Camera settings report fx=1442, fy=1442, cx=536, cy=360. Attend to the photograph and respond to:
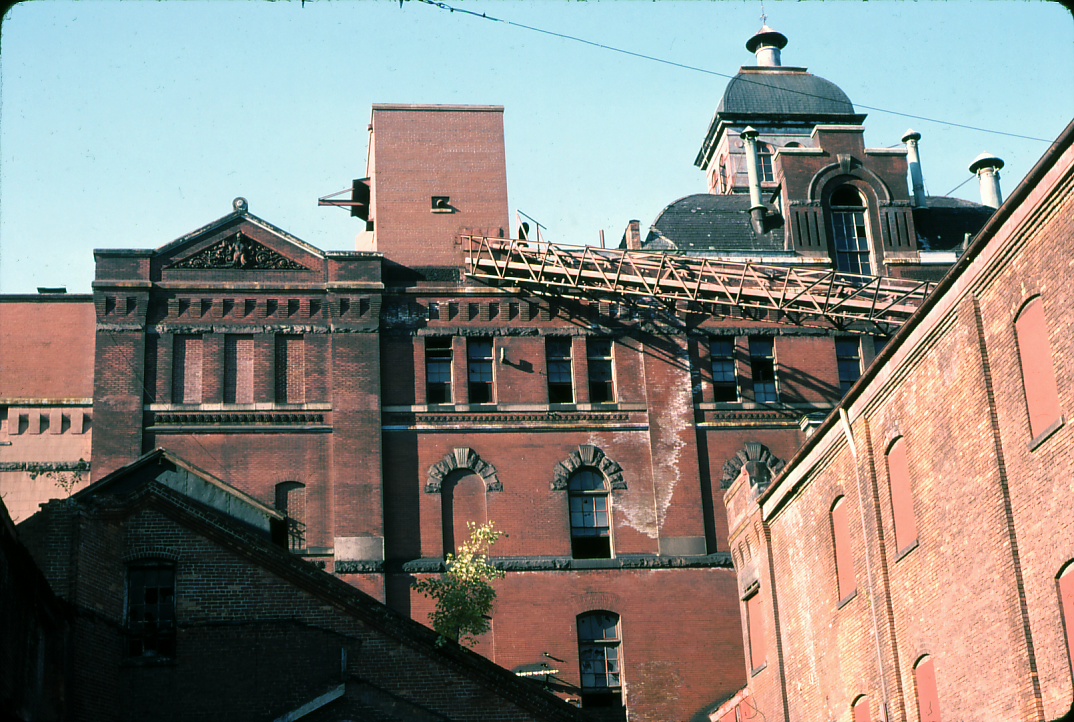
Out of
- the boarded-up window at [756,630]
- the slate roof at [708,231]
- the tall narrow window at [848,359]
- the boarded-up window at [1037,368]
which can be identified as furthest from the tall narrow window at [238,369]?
the boarded-up window at [1037,368]

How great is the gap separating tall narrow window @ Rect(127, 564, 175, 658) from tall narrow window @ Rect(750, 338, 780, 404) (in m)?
20.2

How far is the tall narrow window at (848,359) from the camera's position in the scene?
1612 inches

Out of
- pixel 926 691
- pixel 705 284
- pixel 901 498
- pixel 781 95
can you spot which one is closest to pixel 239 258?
pixel 705 284

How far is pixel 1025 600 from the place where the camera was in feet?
67.6

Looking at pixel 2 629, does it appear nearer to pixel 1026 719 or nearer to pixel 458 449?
pixel 1026 719

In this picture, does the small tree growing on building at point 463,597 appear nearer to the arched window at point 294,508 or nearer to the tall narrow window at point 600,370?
the arched window at point 294,508

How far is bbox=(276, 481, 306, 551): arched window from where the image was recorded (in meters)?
36.5

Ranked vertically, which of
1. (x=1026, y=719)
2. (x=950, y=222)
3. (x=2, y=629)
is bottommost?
(x=1026, y=719)

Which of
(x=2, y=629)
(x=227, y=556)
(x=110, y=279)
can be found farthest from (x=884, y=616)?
(x=110, y=279)

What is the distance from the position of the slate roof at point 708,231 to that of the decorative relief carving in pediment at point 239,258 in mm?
11128

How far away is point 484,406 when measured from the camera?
3884 centimetres

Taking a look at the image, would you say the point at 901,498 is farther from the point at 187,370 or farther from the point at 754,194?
the point at 754,194

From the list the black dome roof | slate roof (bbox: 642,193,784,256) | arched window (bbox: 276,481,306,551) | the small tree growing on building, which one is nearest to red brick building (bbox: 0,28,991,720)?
arched window (bbox: 276,481,306,551)

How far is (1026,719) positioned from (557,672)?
679 inches
